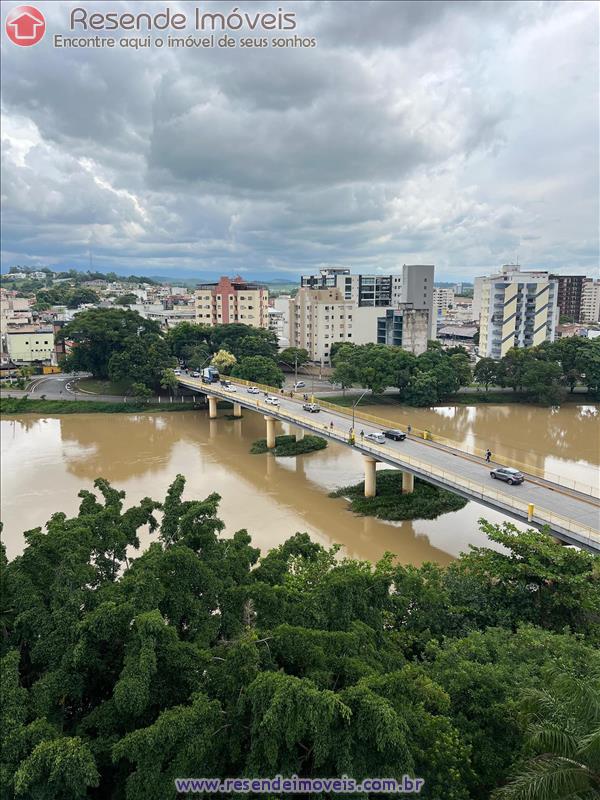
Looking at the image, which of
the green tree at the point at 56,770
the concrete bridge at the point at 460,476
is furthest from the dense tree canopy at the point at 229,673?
the concrete bridge at the point at 460,476

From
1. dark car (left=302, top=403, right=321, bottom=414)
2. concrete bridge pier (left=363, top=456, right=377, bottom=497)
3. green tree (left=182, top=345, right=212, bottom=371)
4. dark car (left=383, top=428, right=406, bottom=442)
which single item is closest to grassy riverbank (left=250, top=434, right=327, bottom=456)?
dark car (left=302, top=403, right=321, bottom=414)

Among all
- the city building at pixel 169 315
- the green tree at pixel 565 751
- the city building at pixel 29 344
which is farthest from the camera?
the city building at pixel 169 315

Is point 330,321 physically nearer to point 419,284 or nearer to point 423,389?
point 419,284

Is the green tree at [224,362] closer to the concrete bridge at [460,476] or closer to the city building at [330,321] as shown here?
the city building at [330,321]

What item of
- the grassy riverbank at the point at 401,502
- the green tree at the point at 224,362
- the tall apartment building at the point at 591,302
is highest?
the tall apartment building at the point at 591,302

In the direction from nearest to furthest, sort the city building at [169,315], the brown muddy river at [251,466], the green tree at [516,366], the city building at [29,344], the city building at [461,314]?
the brown muddy river at [251,466] < the green tree at [516,366] < the city building at [29,344] < the city building at [169,315] < the city building at [461,314]

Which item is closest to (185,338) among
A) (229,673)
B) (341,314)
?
(341,314)

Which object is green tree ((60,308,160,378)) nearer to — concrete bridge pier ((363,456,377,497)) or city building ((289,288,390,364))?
city building ((289,288,390,364))
